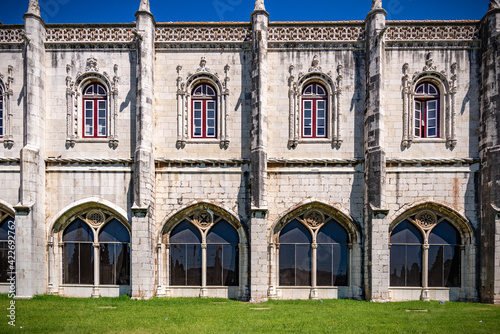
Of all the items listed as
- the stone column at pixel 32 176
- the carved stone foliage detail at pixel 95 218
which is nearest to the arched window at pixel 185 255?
the carved stone foliage detail at pixel 95 218

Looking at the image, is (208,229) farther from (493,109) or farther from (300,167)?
(493,109)

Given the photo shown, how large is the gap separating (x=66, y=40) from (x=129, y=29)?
2821 millimetres

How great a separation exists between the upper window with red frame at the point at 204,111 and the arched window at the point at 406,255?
893 centimetres

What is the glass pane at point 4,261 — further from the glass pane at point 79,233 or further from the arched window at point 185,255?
the arched window at point 185,255

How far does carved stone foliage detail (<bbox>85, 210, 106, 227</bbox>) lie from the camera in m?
17.4

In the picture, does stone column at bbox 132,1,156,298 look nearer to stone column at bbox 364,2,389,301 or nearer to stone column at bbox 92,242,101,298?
stone column at bbox 92,242,101,298

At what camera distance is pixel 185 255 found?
1738 centimetres

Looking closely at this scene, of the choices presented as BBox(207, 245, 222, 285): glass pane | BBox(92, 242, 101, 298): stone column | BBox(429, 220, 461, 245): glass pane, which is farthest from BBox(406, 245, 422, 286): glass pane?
BBox(92, 242, 101, 298): stone column

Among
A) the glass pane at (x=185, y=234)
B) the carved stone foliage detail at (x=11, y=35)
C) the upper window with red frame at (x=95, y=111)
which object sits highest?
the carved stone foliage detail at (x=11, y=35)

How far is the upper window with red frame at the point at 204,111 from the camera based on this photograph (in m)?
17.7

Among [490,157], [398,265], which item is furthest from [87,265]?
[490,157]

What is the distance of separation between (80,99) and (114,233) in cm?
598

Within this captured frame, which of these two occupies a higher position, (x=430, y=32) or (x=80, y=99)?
(x=430, y=32)

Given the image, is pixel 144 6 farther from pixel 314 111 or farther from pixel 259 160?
pixel 314 111
